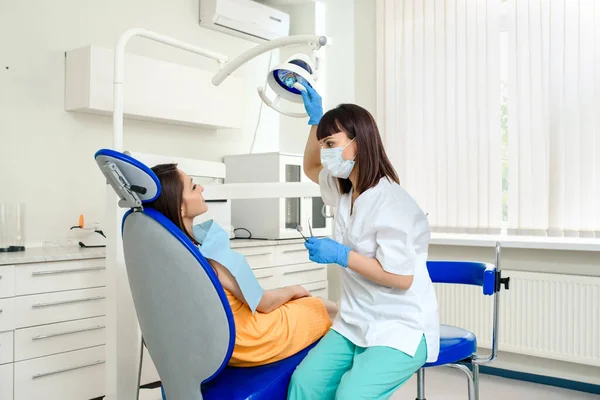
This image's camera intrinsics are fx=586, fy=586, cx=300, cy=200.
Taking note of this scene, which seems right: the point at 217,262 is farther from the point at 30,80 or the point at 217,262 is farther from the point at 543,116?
the point at 543,116

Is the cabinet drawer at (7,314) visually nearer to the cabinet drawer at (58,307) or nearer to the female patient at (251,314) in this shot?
the cabinet drawer at (58,307)

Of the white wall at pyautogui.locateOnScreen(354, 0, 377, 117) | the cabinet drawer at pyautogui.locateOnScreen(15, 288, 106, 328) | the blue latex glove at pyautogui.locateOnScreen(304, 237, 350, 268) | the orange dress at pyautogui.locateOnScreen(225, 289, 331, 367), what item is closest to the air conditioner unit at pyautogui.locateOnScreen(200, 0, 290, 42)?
the white wall at pyautogui.locateOnScreen(354, 0, 377, 117)

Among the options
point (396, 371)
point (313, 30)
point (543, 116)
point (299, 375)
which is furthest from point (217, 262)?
point (313, 30)

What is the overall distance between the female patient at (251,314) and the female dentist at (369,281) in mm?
111

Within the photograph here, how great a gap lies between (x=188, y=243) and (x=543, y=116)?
239cm

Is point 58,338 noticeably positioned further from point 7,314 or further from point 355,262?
point 355,262

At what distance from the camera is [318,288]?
12.6 feet

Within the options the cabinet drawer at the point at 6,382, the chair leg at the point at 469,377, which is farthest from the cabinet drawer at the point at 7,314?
the chair leg at the point at 469,377

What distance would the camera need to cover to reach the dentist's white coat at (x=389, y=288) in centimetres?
152

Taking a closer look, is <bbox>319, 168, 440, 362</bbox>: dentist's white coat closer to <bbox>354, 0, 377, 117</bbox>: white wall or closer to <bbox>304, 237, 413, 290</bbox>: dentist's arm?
<bbox>304, 237, 413, 290</bbox>: dentist's arm

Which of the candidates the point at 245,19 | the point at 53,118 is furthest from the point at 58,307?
the point at 245,19

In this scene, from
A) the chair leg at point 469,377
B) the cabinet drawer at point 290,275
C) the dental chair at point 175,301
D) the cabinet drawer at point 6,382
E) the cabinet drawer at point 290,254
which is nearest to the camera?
the dental chair at point 175,301

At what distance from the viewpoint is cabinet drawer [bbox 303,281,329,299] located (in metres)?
3.78

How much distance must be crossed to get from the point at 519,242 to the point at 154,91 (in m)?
2.16
